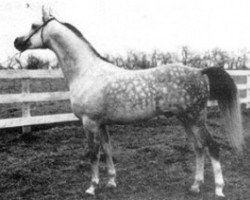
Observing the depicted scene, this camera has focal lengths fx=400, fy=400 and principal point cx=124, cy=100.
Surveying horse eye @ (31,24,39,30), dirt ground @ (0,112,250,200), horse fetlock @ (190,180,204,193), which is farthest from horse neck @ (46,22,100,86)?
horse fetlock @ (190,180,204,193)

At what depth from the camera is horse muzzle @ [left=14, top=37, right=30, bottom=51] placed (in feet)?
17.9

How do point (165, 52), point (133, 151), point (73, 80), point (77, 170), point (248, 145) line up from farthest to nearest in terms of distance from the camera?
1. point (165, 52)
2. point (248, 145)
3. point (133, 151)
4. point (77, 170)
5. point (73, 80)

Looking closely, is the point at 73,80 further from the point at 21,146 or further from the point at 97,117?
the point at 21,146

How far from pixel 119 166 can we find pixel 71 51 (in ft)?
7.00

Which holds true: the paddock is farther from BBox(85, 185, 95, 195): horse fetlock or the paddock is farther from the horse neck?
the horse neck

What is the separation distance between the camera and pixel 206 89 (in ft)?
16.7

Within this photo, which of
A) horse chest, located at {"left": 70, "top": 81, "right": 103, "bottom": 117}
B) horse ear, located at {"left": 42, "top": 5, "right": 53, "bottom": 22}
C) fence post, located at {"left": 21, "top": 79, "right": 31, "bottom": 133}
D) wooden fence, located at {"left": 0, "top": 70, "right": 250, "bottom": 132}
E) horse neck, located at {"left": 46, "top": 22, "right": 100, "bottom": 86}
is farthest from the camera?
fence post, located at {"left": 21, "top": 79, "right": 31, "bottom": 133}

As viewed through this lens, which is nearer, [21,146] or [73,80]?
Result: [73,80]

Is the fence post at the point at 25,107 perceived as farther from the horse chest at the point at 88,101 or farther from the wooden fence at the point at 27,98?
the horse chest at the point at 88,101

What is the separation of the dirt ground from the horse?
0.32 meters

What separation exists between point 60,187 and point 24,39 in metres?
2.06

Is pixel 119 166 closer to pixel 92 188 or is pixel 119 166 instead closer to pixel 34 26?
pixel 92 188

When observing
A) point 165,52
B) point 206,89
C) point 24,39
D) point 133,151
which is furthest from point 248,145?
point 165,52

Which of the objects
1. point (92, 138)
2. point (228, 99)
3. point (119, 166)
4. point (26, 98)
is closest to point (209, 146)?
point (228, 99)
